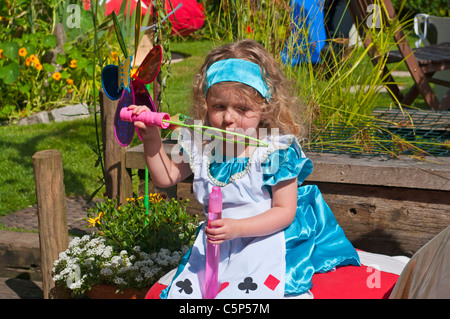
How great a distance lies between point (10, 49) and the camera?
593 cm

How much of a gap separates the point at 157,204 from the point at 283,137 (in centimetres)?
105

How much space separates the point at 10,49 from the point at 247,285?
4.80m

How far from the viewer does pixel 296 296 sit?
201 centimetres

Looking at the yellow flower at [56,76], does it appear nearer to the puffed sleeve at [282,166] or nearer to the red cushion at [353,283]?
the puffed sleeve at [282,166]

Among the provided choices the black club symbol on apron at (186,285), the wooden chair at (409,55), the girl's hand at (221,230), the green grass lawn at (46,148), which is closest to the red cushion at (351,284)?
the black club symbol on apron at (186,285)

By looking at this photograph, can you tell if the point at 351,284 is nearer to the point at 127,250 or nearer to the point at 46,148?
the point at 127,250

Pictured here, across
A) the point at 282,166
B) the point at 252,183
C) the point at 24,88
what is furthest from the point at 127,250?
the point at 24,88

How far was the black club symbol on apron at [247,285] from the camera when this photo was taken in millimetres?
1982

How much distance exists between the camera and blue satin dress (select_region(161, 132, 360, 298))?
2102 mm

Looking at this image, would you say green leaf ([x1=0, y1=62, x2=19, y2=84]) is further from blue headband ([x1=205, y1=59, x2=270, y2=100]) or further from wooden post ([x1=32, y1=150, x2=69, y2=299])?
blue headband ([x1=205, y1=59, x2=270, y2=100])

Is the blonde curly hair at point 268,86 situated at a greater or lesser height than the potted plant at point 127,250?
greater

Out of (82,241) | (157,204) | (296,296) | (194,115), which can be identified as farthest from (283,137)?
(82,241)

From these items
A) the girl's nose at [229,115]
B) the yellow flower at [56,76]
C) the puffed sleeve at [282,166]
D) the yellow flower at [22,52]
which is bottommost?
the yellow flower at [56,76]

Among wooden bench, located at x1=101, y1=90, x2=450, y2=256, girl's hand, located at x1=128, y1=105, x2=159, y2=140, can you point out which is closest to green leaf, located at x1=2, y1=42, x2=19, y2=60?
wooden bench, located at x1=101, y1=90, x2=450, y2=256
